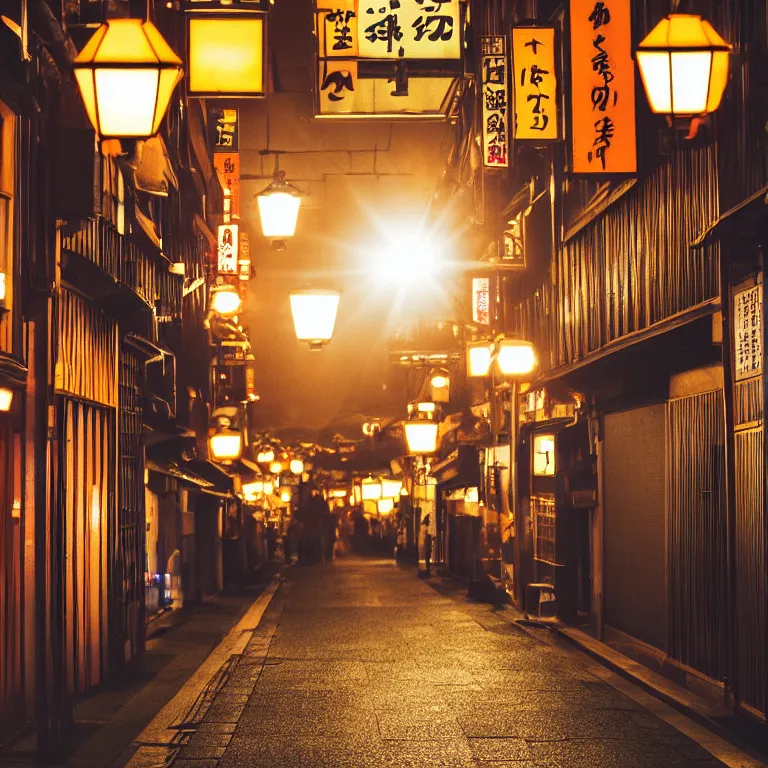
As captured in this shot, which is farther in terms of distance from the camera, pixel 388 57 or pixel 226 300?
pixel 226 300

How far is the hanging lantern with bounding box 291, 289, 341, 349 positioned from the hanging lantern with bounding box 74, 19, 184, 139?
8.34m

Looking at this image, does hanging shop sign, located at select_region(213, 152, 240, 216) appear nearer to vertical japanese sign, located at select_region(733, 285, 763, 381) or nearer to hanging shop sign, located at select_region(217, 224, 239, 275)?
hanging shop sign, located at select_region(217, 224, 239, 275)

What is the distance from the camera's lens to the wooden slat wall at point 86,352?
1455 cm

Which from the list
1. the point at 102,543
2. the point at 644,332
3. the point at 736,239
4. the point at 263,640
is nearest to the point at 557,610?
the point at 263,640

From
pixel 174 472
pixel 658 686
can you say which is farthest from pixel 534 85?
pixel 174 472

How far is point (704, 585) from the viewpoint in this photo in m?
15.6

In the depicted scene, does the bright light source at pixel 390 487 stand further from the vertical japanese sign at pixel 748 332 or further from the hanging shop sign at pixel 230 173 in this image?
the vertical japanese sign at pixel 748 332

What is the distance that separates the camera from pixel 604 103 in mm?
16797

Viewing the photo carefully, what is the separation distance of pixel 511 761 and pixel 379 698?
4.36 meters

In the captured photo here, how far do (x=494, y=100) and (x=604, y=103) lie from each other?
640 cm

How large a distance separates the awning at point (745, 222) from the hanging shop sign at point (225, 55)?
567 centimetres

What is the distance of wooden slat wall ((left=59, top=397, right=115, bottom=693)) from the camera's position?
14.7 metres

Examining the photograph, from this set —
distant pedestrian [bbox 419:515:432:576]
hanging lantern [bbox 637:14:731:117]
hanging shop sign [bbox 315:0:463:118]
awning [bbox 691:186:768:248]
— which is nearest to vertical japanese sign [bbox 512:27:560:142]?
hanging shop sign [bbox 315:0:463:118]

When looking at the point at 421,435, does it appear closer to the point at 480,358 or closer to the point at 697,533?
the point at 480,358
